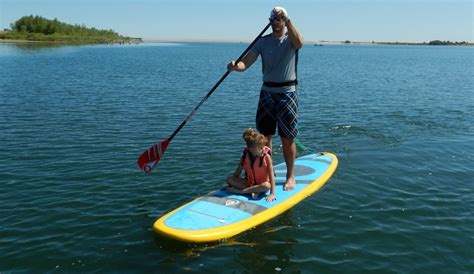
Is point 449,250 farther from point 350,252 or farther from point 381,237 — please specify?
point 350,252

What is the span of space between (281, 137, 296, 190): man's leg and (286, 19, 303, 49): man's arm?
1731 mm

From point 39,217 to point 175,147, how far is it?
500cm

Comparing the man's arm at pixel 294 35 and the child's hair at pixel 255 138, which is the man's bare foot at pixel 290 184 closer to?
the child's hair at pixel 255 138

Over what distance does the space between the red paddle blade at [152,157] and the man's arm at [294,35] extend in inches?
117

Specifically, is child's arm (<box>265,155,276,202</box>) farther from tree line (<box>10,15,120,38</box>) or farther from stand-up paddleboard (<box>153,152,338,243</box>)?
tree line (<box>10,15,120,38</box>)

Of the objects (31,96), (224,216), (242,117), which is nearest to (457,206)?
(224,216)

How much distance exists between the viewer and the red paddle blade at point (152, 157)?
8.06 metres

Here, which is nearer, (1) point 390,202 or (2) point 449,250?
(2) point 449,250

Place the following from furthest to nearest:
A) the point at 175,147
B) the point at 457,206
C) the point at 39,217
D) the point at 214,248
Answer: the point at 175,147
the point at 457,206
the point at 39,217
the point at 214,248

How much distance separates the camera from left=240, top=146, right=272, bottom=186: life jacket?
731 centimetres

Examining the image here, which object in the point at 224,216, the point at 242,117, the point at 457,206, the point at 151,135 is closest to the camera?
the point at 224,216

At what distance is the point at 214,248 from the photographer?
20.5ft

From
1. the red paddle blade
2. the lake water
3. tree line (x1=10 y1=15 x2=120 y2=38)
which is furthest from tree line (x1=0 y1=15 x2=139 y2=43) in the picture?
the red paddle blade

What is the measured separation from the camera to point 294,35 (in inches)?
276
